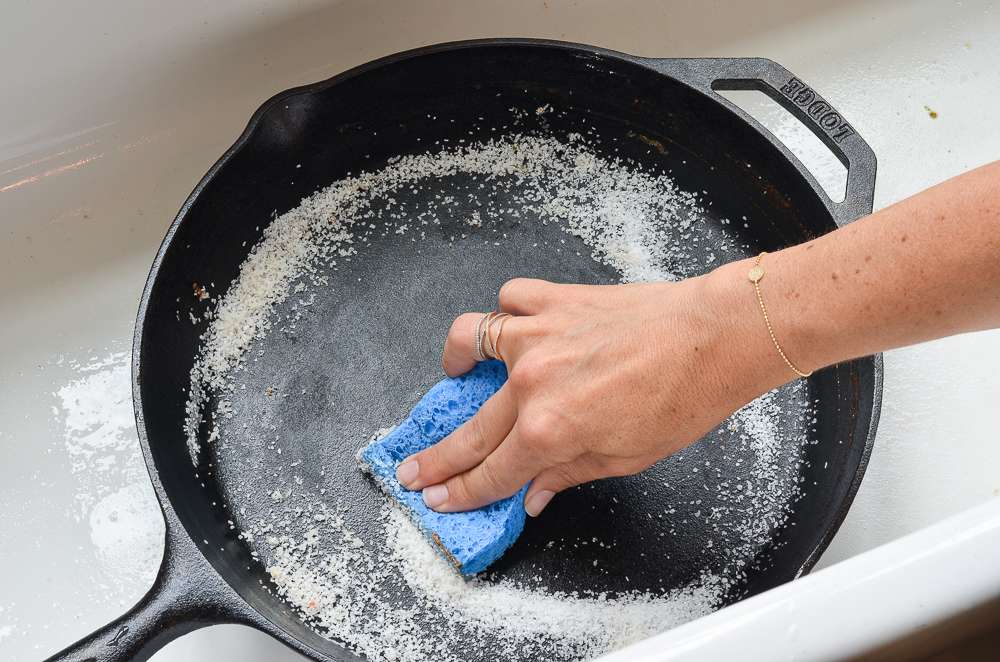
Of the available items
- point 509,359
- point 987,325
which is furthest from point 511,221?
point 987,325

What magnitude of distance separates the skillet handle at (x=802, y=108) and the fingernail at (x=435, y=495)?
17.6 inches

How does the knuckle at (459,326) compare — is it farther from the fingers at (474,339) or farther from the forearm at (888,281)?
the forearm at (888,281)

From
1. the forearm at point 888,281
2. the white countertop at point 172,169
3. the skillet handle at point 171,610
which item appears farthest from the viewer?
the white countertop at point 172,169

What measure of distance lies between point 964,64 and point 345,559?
0.93m

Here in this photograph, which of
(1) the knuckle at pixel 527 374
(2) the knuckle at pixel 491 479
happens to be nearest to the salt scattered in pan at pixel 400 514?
(2) the knuckle at pixel 491 479

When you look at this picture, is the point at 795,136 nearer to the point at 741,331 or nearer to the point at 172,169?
the point at 741,331

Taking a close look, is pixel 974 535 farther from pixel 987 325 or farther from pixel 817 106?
pixel 817 106

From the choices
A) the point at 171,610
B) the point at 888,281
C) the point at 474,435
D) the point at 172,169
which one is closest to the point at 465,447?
the point at 474,435

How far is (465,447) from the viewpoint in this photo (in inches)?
28.6

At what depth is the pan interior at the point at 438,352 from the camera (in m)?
0.77

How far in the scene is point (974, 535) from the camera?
0.45m

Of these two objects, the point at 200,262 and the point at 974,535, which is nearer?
the point at 974,535

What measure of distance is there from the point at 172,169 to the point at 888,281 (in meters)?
0.77

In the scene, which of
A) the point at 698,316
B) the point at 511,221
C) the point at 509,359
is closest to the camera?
the point at 698,316
